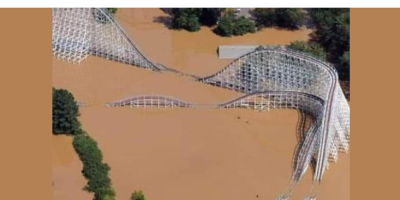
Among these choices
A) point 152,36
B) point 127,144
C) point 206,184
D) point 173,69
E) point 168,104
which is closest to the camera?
point 206,184

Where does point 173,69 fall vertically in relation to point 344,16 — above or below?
below

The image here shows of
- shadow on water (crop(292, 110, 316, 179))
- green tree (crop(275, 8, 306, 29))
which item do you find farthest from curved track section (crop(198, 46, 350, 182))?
green tree (crop(275, 8, 306, 29))

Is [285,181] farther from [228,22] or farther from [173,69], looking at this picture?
[228,22]

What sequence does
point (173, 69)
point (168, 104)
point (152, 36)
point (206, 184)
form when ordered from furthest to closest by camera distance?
point (152, 36) → point (173, 69) → point (168, 104) → point (206, 184)

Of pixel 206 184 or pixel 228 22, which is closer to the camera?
pixel 206 184

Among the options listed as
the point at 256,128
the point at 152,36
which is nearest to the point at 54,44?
the point at 152,36

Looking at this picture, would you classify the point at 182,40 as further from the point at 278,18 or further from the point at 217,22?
the point at 278,18

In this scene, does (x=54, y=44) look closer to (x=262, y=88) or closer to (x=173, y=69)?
(x=173, y=69)

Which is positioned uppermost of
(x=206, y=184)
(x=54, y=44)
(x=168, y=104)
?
(x=54, y=44)
